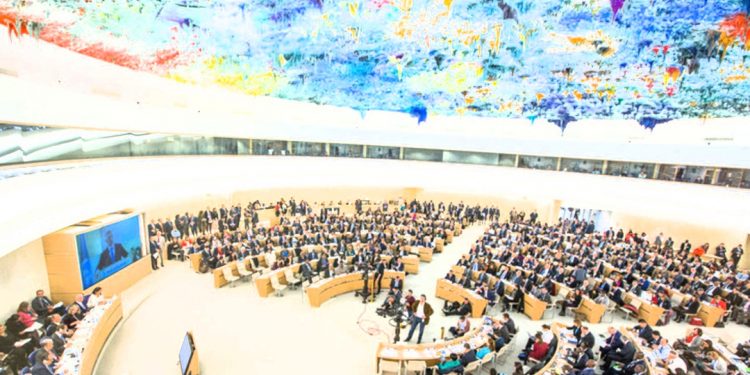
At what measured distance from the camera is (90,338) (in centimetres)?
693

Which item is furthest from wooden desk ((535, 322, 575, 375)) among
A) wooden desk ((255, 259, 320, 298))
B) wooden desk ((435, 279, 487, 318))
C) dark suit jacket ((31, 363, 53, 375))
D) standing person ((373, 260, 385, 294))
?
dark suit jacket ((31, 363, 53, 375))

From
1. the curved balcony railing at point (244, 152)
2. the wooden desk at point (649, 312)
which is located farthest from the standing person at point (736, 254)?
the wooden desk at point (649, 312)

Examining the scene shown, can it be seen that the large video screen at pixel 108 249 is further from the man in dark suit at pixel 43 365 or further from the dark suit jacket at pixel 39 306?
the man in dark suit at pixel 43 365

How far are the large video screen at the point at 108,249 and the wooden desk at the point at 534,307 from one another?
12639 millimetres

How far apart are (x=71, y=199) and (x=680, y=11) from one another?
14359 mm

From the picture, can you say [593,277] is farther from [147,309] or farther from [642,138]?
[147,309]

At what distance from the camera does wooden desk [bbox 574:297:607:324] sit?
9672mm

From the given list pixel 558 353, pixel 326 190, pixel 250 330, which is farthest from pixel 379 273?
pixel 326 190

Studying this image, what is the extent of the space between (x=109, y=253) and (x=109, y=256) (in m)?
0.09

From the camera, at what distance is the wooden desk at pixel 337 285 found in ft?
32.6

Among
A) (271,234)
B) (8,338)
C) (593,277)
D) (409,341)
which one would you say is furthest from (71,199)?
(593,277)

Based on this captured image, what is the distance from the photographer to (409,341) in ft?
27.9

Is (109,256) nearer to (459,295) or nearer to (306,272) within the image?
(306,272)

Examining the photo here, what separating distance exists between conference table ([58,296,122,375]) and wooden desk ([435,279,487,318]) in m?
8.76
